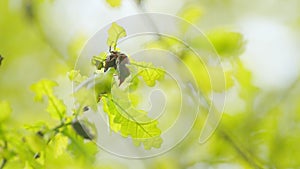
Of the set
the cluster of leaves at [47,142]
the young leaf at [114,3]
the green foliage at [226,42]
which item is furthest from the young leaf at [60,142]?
the green foliage at [226,42]

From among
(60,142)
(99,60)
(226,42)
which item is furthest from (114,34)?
(226,42)

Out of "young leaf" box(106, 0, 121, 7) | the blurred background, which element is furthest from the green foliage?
"young leaf" box(106, 0, 121, 7)

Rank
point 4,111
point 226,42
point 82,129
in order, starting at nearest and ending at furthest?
point 82,129 → point 4,111 → point 226,42

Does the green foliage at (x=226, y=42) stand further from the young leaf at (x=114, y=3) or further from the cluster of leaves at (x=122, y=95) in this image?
the cluster of leaves at (x=122, y=95)

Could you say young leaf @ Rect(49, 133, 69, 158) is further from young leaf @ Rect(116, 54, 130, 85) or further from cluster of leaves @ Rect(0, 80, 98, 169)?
young leaf @ Rect(116, 54, 130, 85)

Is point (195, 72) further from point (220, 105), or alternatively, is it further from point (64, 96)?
point (64, 96)

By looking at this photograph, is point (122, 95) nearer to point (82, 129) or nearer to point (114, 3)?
point (82, 129)
